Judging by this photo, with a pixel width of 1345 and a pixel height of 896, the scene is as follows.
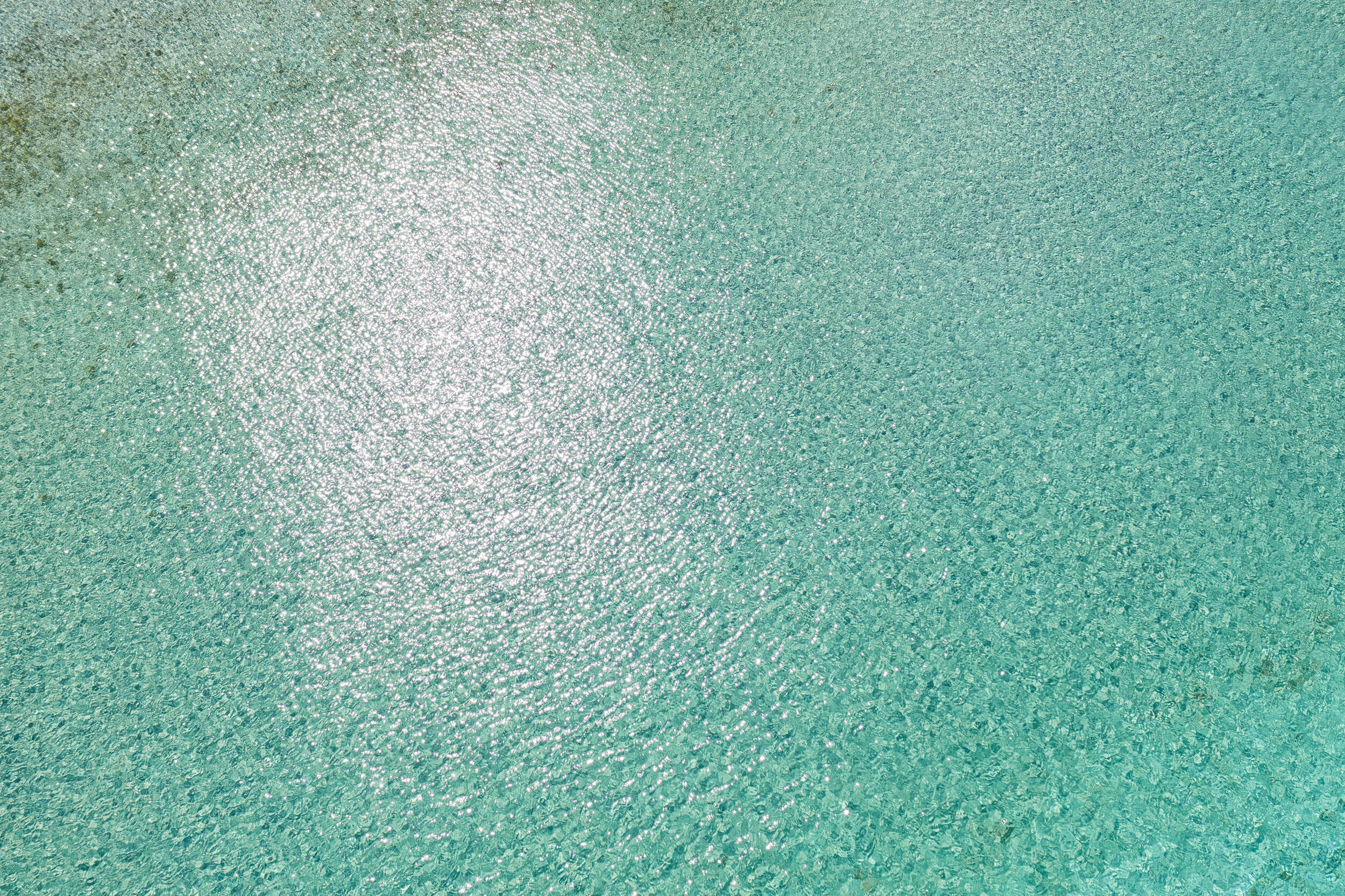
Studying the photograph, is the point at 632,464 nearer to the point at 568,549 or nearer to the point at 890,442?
the point at 568,549

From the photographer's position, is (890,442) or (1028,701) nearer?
(1028,701)

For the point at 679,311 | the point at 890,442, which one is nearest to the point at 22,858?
the point at 679,311

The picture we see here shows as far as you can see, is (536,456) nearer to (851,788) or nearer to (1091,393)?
(851,788)

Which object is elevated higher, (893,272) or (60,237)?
(893,272)

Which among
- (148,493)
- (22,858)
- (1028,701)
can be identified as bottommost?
(22,858)

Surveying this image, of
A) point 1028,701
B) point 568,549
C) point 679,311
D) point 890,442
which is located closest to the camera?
point 1028,701

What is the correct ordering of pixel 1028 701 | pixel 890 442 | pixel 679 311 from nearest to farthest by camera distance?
pixel 1028 701
pixel 890 442
pixel 679 311
